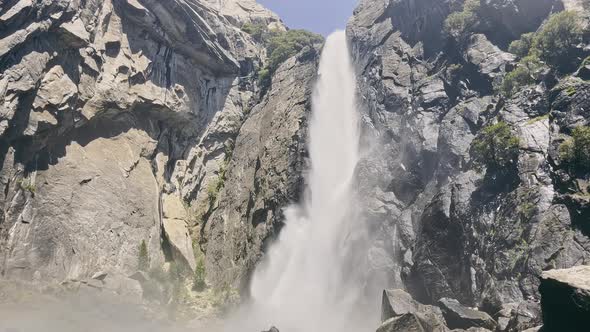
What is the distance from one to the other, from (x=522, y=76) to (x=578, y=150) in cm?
1144

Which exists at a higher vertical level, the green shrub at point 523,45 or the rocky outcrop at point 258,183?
the green shrub at point 523,45

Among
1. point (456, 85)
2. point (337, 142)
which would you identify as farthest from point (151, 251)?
point (456, 85)

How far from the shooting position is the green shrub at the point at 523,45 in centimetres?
3853

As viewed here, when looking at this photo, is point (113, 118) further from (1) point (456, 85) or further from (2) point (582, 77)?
(2) point (582, 77)

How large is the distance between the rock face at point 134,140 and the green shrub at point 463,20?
15.5m

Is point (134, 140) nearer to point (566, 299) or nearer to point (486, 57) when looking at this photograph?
point (486, 57)

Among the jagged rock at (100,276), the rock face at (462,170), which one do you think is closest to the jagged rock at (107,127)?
the jagged rock at (100,276)

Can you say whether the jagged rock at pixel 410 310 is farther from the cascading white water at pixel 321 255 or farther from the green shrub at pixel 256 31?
the green shrub at pixel 256 31

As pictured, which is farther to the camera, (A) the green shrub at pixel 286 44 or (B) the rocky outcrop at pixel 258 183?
(A) the green shrub at pixel 286 44

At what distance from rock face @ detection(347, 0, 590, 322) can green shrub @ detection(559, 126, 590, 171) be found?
0.66 metres

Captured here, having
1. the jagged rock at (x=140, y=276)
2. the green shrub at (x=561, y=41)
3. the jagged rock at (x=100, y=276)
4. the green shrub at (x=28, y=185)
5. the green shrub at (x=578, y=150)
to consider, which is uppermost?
the green shrub at (x=561, y=41)

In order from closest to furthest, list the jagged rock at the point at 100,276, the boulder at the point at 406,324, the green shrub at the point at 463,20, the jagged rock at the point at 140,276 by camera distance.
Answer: the boulder at the point at 406,324
the jagged rock at the point at 100,276
the jagged rock at the point at 140,276
the green shrub at the point at 463,20

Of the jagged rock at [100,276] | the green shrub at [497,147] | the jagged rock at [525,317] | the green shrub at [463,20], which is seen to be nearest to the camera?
the jagged rock at [525,317]

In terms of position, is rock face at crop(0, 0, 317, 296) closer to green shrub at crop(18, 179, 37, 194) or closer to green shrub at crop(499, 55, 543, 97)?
green shrub at crop(18, 179, 37, 194)
